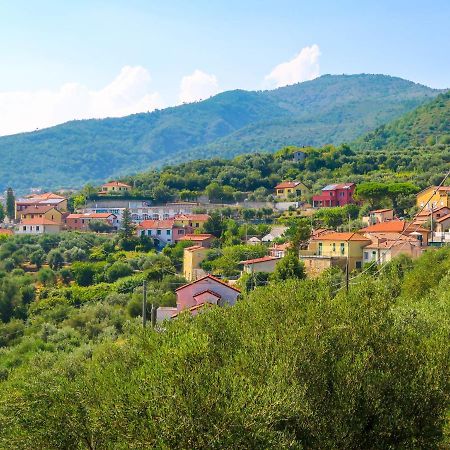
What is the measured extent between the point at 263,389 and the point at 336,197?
186 ft

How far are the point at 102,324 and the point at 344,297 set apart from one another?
22.8 m

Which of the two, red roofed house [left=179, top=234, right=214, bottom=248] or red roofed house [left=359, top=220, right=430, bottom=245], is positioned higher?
red roofed house [left=359, top=220, right=430, bottom=245]

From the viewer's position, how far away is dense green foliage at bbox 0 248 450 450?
504 inches

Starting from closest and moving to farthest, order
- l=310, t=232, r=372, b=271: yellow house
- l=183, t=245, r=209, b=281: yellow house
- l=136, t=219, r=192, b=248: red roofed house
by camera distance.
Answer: l=310, t=232, r=372, b=271: yellow house < l=183, t=245, r=209, b=281: yellow house < l=136, t=219, r=192, b=248: red roofed house

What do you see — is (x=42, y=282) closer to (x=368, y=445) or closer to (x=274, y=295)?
(x=274, y=295)

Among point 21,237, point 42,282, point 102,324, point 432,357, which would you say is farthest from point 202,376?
point 21,237

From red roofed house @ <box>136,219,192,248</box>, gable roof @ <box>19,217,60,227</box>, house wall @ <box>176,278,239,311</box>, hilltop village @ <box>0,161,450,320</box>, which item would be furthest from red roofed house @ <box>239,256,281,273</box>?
gable roof @ <box>19,217,60,227</box>

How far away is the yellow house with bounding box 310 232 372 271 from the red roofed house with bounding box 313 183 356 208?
22957mm

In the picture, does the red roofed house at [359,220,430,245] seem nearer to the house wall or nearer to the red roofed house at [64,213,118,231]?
the house wall

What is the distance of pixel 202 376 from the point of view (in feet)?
44.7

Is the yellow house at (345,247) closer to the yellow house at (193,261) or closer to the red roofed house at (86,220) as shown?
the yellow house at (193,261)

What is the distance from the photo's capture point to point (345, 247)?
4400 centimetres

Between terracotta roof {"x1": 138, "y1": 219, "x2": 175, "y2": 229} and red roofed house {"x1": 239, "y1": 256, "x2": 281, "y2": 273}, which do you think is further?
terracotta roof {"x1": 138, "y1": 219, "x2": 175, "y2": 229}

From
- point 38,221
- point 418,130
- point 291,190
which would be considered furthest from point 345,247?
point 418,130
